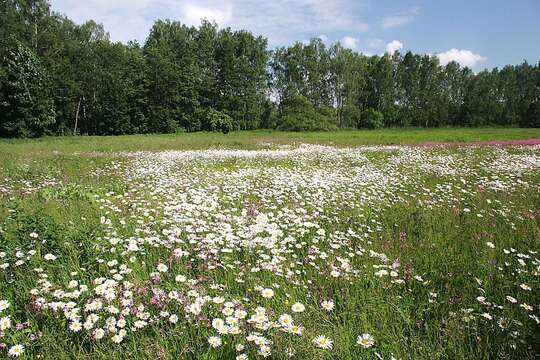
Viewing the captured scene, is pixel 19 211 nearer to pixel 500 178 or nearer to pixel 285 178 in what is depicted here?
pixel 285 178

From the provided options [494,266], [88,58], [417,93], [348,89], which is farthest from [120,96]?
[417,93]

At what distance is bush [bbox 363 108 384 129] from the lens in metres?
83.6

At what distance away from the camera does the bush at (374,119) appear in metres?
83.6

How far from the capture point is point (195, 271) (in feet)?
13.8

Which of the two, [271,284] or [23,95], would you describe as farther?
[23,95]

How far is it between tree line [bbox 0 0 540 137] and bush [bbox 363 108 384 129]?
0.38m

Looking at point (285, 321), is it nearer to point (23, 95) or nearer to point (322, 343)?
point (322, 343)

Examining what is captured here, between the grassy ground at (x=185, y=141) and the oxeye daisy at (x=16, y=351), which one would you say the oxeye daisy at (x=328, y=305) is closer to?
the oxeye daisy at (x=16, y=351)

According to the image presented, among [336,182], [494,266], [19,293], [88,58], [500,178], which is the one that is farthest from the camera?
[88,58]

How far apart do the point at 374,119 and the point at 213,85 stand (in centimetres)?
4158

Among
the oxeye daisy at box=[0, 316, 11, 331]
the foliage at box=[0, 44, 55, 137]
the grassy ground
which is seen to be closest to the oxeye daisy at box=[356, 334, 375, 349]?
the oxeye daisy at box=[0, 316, 11, 331]

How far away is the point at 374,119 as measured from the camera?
8412 cm

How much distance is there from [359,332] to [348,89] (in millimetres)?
84805

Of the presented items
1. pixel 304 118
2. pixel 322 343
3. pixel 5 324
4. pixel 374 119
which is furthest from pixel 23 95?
pixel 374 119
